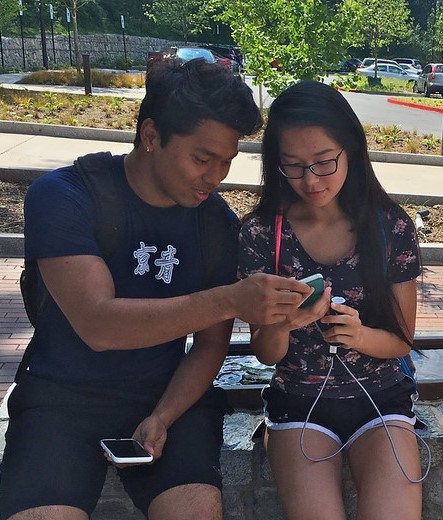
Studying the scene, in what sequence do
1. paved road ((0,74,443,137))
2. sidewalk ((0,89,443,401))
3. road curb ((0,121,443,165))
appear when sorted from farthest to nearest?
paved road ((0,74,443,137))
road curb ((0,121,443,165))
sidewalk ((0,89,443,401))

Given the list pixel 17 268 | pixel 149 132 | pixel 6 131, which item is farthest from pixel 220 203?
pixel 6 131

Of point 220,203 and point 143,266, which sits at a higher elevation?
point 220,203

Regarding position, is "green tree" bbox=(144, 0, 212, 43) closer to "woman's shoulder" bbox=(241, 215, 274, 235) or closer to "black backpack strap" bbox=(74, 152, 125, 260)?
"woman's shoulder" bbox=(241, 215, 274, 235)

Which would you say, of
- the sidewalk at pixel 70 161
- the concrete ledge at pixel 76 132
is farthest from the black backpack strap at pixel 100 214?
the concrete ledge at pixel 76 132

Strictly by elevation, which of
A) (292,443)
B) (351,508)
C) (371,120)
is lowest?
(371,120)

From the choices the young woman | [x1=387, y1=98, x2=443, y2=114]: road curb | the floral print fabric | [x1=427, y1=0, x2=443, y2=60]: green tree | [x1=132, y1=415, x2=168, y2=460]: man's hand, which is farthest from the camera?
[x1=427, y1=0, x2=443, y2=60]: green tree

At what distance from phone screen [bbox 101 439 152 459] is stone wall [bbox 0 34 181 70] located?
30577 millimetres

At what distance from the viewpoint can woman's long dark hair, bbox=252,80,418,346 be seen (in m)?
2.14

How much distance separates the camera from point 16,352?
4156 millimetres

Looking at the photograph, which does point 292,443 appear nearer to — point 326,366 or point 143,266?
point 326,366

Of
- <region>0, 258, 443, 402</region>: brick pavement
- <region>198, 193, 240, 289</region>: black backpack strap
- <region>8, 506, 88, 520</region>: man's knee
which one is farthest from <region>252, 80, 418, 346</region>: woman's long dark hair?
<region>0, 258, 443, 402</region>: brick pavement

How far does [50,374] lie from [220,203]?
0.77m

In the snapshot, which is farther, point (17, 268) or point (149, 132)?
point (17, 268)

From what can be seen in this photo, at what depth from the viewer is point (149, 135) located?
2053mm
